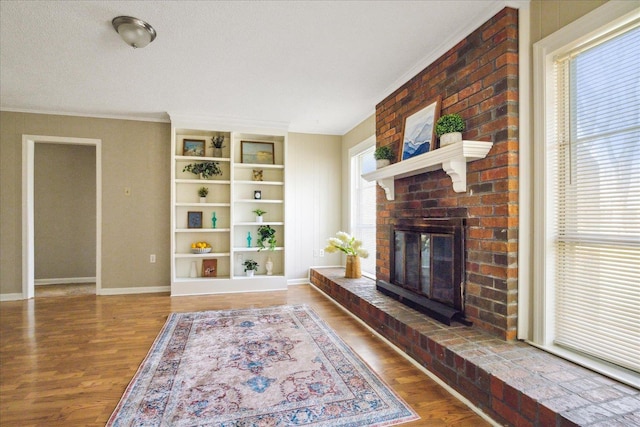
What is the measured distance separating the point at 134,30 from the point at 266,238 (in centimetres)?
313

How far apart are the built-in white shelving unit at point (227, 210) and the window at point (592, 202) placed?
3.54 metres

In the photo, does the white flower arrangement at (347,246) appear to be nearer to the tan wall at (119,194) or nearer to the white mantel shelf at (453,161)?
the white mantel shelf at (453,161)

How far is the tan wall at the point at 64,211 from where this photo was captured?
17.8 ft

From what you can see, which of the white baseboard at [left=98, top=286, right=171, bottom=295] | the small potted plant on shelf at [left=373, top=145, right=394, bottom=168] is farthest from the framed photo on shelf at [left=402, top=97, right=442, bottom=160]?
the white baseboard at [left=98, top=286, right=171, bottom=295]

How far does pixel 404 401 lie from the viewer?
1886 mm

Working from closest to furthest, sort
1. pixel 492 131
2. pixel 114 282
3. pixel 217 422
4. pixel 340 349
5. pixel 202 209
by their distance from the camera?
pixel 217 422, pixel 492 131, pixel 340 349, pixel 114 282, pixel 202 209

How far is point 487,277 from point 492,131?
97cm

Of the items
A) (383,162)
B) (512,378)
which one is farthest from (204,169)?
(512,378)

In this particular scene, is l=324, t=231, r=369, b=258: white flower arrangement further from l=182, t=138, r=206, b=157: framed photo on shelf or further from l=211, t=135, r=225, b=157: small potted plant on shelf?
l=182, t=138, r=206, b=157: framed photo on shelf

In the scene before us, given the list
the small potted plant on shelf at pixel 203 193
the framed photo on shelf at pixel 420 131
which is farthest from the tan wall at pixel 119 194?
the framed photo on shelf at pixel 420 131

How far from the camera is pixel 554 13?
1.96m

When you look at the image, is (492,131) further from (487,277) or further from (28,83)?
(28,83)

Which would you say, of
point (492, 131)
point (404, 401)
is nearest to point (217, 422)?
point (404, 401)

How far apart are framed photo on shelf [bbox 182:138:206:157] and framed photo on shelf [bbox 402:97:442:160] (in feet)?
10.1
